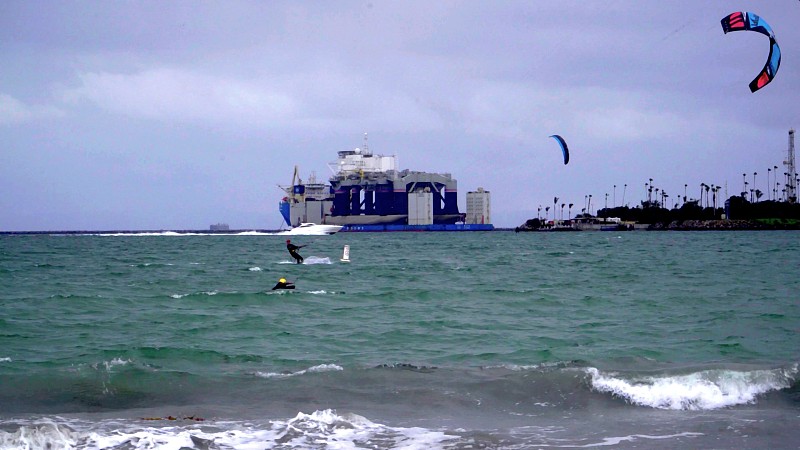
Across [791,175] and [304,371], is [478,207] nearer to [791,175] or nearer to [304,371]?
[791,175]

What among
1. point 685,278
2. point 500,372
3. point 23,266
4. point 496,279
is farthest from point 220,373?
point 23,266

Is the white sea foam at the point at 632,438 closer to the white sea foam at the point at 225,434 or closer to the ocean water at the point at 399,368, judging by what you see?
the ocean water at the point at 399,368

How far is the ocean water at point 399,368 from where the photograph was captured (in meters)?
8.88

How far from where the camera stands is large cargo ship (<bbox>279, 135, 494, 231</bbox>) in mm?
139250

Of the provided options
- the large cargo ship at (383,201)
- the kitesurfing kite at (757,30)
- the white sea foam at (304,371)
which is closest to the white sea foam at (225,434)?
Result: the white sea foam at (304,371)

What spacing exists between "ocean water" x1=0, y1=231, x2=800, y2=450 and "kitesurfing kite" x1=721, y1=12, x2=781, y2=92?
5365mm

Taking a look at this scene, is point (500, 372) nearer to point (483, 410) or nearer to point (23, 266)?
point (483, 410)

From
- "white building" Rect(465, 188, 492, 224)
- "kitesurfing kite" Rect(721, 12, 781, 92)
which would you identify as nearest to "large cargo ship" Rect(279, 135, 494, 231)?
"white building" Rect(465, 188, 492, 224)

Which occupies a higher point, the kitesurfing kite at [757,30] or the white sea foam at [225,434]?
the kitesurfing kite at [757,30]

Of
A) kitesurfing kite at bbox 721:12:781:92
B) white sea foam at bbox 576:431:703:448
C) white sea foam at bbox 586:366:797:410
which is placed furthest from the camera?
kitesurfing kite at bbox 721:12:781:92

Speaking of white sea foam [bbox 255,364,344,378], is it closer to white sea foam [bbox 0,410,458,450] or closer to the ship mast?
white sea foam [bbox 0,410,458,450]

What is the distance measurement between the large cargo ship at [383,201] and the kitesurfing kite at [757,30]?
116m

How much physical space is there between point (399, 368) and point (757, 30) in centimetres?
1478

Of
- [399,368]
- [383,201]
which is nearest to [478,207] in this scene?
[383,201]
